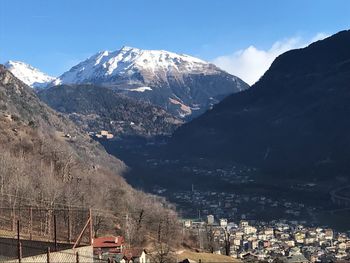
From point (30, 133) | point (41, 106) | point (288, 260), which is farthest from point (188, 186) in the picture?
point (288, 260)

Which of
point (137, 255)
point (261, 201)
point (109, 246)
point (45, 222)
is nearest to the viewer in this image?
point (109, 246)

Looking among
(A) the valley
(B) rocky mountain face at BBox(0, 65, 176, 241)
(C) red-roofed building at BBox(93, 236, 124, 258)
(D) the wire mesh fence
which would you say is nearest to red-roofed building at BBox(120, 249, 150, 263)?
(C) red-roofed building at BBox(93, 236, 124, 258)

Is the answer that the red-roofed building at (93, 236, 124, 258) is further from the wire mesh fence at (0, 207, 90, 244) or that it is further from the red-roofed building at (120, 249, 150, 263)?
the wire mesh fence at (0, 207, 90, 244)

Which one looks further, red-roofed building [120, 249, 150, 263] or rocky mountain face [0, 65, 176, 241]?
rocky mountain face [0, 65, 176, 241]

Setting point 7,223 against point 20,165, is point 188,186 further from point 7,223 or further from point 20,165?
point 7,223

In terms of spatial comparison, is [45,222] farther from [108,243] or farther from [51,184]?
[51,184]

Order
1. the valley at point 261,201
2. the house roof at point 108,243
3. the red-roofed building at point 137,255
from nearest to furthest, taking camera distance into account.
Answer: the house roof at point 108,243 < the red-roofed building at point 137,255 < the valley at point 261,201

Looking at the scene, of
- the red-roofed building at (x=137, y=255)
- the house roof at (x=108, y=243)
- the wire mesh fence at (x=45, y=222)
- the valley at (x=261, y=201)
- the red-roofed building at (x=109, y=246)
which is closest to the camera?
Result: the wire mesh fence at (x=45, y=222)

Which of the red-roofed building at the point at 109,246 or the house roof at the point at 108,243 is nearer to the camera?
the red-roofed building at the point at 109,246

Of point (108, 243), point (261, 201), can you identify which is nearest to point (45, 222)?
point (108, 243)

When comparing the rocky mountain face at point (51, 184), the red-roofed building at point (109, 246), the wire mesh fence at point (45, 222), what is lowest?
the red-roofed building at point (109, 246)

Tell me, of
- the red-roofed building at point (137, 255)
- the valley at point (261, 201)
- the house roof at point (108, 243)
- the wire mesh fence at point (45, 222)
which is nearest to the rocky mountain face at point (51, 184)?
A: the wire mesh fence at point (45, 222)

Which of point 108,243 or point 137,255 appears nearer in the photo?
point 108,243

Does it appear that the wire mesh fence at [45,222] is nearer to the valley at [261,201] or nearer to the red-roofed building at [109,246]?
the red-roofed building at [109,246]
